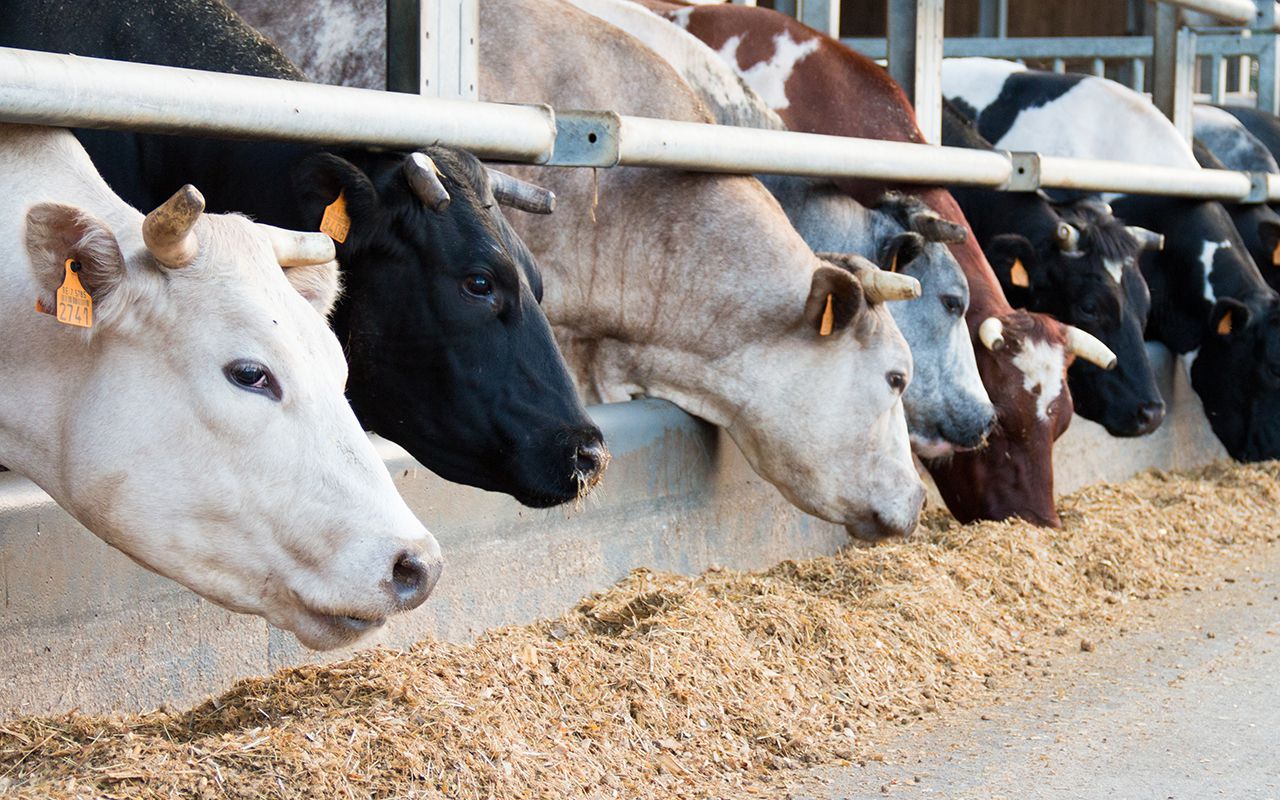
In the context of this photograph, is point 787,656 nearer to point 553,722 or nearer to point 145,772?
point 553,722

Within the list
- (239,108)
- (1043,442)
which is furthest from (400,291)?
(1043,442)

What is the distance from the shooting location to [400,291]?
11.8 ft

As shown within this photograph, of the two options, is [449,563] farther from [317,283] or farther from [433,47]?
[433,47]

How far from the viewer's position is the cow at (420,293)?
3549mm

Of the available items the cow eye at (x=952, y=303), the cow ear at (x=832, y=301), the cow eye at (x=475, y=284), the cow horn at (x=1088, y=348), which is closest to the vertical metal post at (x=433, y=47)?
the cow eye at (x=475, y=284)

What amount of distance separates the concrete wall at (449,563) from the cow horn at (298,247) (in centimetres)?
71

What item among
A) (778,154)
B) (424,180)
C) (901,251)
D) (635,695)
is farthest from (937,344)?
(424,180)

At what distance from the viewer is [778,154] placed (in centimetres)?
461

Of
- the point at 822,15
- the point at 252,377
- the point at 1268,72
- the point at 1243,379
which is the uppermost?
the point at 822,15

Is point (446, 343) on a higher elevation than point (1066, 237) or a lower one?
higher

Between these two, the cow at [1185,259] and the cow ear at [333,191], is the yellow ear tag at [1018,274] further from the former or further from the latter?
the cow ear at [333,191]

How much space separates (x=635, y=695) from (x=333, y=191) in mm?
1246

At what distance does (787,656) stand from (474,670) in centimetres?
85

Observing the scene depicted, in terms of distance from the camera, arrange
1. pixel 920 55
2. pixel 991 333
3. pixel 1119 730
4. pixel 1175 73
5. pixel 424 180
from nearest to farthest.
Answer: pixel 424 180, pixel 1119 730, pixel 991 333, pixel 920 55, pixel 1175 73
